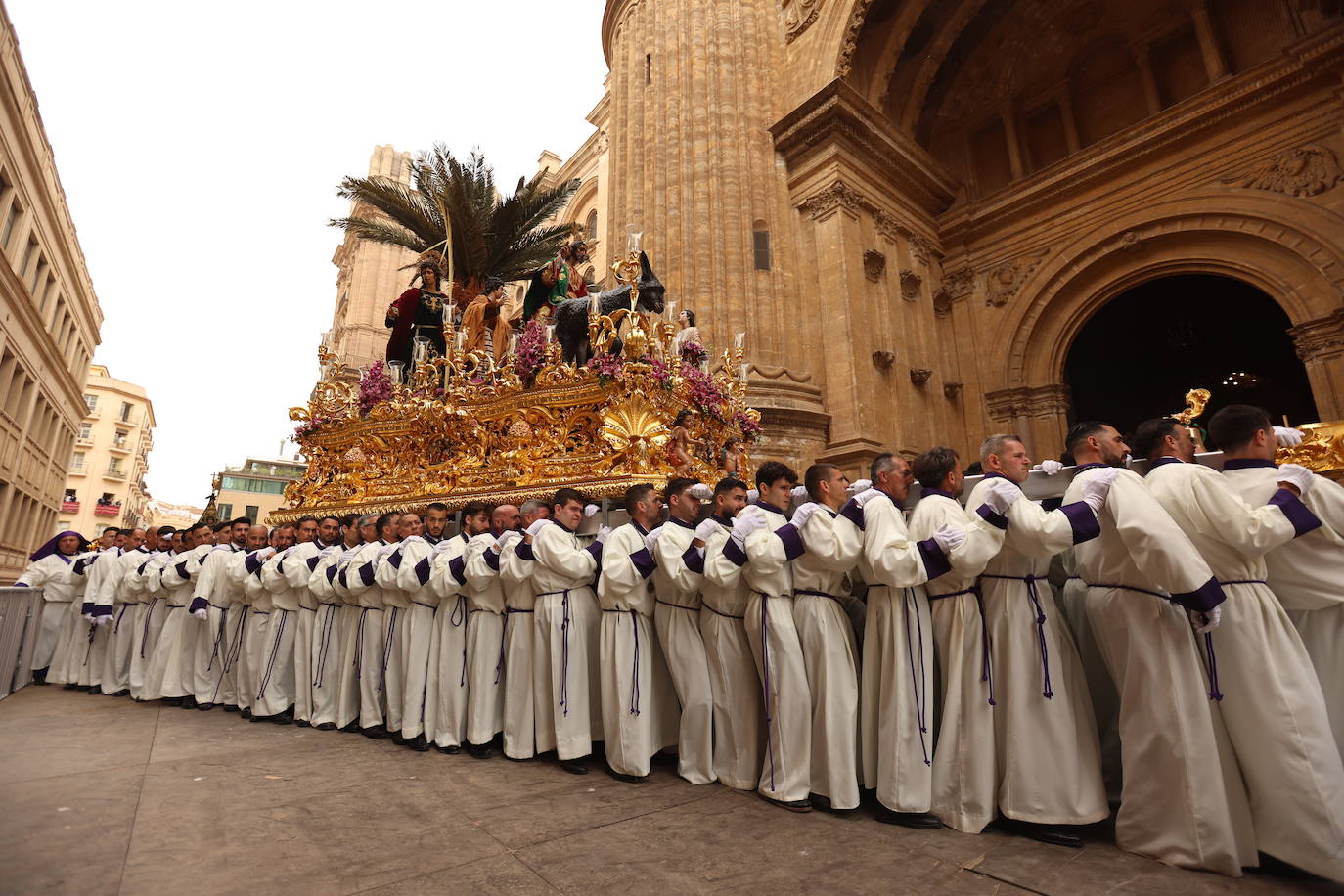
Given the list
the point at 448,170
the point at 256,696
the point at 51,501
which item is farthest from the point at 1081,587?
the point at 51,501

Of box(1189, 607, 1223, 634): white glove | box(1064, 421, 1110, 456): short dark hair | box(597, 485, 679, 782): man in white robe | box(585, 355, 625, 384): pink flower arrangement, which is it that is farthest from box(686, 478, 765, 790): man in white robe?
box(585, 355, 625, 384): pink flower arrangement

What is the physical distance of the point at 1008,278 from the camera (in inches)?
604

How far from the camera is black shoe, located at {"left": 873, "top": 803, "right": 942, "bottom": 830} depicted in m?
3.17

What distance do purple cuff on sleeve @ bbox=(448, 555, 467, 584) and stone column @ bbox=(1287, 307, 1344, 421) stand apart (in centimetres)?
1304

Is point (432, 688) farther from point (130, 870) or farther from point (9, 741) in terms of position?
point (9, 741)

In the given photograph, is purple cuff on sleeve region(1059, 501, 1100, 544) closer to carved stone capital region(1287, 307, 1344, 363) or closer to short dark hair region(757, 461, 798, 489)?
short dark hair region(757, 461, 798, 489)

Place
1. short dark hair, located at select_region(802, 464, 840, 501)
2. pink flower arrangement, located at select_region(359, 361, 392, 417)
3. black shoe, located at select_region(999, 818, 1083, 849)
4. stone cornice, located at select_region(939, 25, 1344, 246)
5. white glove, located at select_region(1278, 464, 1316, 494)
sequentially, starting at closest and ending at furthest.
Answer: white glove, located at select_region(1278, 464, 1316, 494), black shoe, located at select_region(999, 818, 1083, 849), short dark hair, located at select_region(802, 464, 840, 501), pink flower arrangement, located at select_region(359, 361, 392, 417), stone cornice, located at select_region(939, 25, 1344, 246)

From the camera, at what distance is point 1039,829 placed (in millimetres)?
2971

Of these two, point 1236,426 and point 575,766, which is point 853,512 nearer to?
point 1236,426

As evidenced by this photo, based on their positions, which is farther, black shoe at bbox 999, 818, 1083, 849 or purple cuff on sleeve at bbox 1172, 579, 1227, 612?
black shoe at bbox 999, 818, 1083, 849

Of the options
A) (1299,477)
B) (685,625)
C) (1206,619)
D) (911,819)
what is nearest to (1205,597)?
(1206,619)

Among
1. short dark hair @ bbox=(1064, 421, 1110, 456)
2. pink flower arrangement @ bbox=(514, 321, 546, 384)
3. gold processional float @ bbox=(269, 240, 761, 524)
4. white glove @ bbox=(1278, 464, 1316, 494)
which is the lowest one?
white glove @ bbox=(1278, 464, 1316, 494)

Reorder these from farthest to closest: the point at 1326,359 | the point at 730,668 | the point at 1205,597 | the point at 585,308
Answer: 1. the point at 1326,359
2. the point at 585,308
3. the point at 730,668
4. the point at 1205,597

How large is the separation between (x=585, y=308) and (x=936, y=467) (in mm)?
4550
